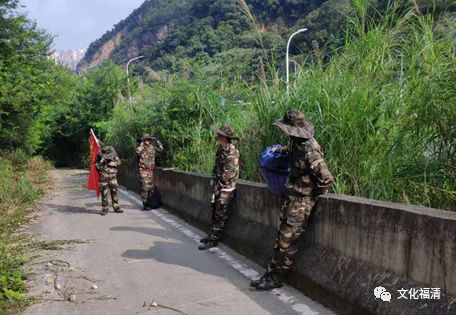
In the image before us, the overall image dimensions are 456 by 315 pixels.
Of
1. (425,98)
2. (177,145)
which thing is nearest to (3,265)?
(425,98)

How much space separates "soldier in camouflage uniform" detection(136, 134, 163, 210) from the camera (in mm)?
13117

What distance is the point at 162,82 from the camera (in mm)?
16406

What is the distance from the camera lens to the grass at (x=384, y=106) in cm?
468

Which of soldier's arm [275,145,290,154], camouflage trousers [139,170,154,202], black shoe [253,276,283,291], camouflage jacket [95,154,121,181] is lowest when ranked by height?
black shoe [253,276,283,291]

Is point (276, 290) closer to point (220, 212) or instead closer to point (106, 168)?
point (220, 212)

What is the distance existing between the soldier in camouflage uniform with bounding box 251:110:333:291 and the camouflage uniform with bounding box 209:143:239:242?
243 cm

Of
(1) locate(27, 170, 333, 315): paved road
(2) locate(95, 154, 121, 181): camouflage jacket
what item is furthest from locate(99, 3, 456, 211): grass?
(2) locate(95, 154, 121, 181): camouflage jacket

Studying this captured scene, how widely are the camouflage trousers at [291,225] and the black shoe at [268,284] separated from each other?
0.59 feet

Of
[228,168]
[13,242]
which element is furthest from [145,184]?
[228,168]

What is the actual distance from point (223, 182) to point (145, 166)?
5735mm

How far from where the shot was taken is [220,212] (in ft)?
26.3

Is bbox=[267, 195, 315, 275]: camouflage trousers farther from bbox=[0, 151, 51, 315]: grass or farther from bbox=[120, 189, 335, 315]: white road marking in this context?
bbox=[0, 151, 51, 315]: grass

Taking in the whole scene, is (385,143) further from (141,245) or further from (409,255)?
(141,245)

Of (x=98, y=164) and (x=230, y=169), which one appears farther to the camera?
(x=98, y=164)
